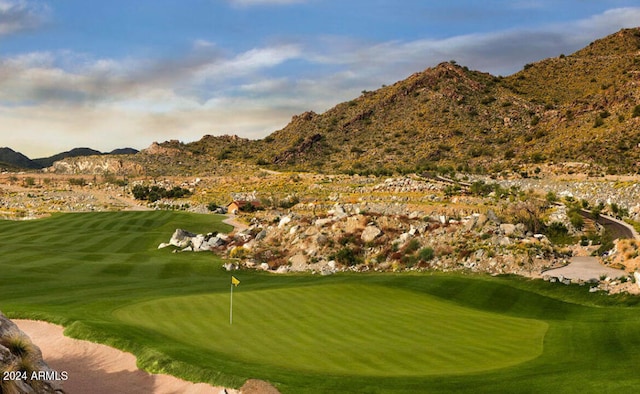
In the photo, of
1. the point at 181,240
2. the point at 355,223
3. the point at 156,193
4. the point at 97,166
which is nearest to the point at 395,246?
the point at 355,223

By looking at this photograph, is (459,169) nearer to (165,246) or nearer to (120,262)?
(165,246)

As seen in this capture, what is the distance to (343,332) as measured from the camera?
1778cm

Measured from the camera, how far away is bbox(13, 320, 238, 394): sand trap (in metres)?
14.2

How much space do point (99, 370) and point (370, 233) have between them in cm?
3288

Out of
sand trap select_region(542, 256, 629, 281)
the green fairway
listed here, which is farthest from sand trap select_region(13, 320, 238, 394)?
sand trap select_region(542, 256, 629, 281)

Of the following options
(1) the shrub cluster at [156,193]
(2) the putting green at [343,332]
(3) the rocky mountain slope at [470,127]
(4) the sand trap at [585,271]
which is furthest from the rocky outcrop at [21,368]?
(1) the shrub cluster at [156,193]

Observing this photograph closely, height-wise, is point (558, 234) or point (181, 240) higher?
point (558, 234)

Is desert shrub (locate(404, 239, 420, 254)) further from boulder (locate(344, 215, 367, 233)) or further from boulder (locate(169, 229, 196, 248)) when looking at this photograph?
boulder (locate(169, 229, 196, 248))

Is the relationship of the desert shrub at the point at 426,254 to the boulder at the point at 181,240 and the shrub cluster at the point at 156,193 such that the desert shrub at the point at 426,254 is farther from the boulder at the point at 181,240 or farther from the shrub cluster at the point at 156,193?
the shrub cluster at the point at 156,193

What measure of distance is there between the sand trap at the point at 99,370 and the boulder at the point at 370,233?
30.2 m

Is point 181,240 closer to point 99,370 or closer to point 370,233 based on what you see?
point 370,233

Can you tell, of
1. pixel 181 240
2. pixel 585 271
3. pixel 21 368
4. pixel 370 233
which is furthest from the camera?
pixel 181 240

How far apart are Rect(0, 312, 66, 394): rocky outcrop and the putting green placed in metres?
4.58

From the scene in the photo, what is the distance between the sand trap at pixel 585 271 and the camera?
33.1m
